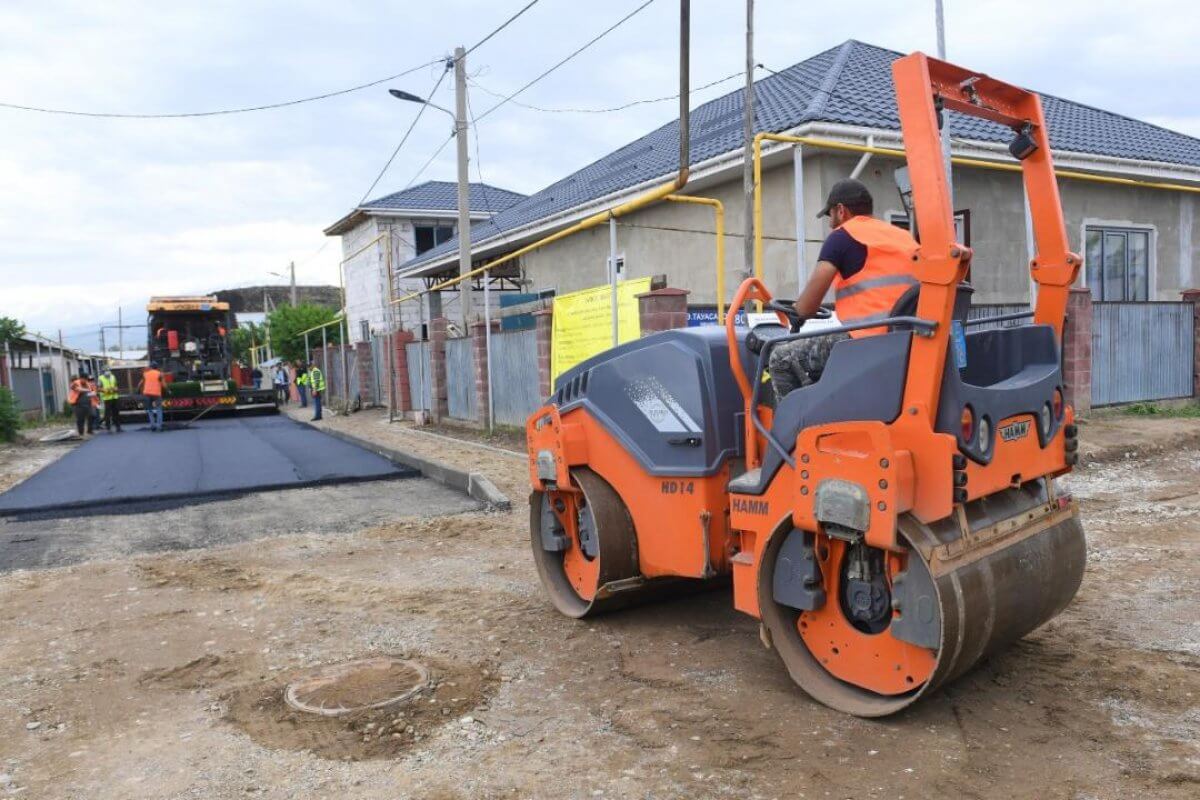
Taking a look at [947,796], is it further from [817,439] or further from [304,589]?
[304,589]

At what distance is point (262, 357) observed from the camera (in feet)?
185

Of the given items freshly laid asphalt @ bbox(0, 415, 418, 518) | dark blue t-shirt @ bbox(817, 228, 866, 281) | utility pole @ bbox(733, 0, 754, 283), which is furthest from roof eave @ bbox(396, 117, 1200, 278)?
dark blue t-shirt @ bbox(817, 228, 866, 281)

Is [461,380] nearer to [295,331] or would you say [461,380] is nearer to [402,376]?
[402,376]

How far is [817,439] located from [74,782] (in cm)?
297

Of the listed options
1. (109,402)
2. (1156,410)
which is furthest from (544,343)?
(109,402)

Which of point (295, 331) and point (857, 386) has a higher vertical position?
point (295, 331)

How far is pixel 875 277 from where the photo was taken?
3549 millimetres

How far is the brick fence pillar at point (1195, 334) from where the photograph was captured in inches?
523

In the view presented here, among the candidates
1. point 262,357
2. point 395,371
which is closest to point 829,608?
point 395,371

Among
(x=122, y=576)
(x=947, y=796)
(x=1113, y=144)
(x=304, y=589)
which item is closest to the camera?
(x=947, y=796)

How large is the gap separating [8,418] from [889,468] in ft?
59.6

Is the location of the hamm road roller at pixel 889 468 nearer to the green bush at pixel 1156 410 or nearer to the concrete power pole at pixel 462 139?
the green bush at pixel 1156 410

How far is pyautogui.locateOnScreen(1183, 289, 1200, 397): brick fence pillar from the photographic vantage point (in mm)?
13289

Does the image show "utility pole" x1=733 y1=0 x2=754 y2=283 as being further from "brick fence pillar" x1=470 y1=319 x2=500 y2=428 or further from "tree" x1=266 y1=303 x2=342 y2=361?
"tree" x1=266 y1=303 x2=342 y2=361
